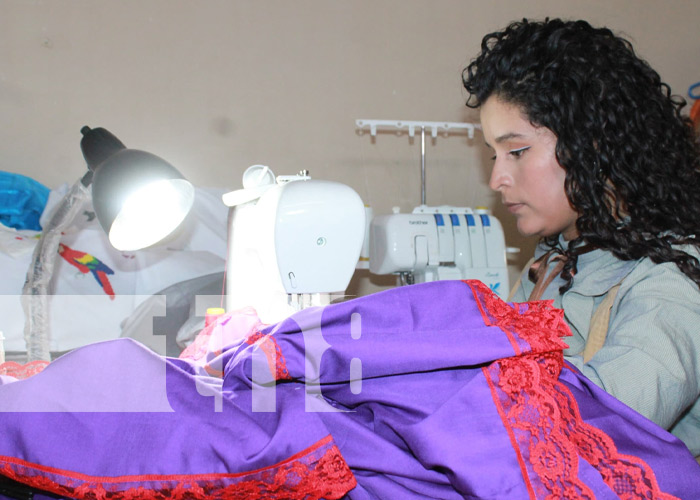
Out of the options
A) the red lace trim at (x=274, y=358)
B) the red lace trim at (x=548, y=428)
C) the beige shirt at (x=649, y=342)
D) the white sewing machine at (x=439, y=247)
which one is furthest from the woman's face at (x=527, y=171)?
the red lace trim at (x=274, y=358)

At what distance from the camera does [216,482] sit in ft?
1.66

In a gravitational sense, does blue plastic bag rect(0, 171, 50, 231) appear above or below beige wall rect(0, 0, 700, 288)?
below

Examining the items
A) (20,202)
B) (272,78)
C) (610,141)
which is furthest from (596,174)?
(20,202)

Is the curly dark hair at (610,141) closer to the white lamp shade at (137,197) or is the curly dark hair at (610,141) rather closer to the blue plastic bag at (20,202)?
the white lamp shade at (137,197)

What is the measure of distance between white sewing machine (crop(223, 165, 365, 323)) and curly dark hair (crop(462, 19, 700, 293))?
1.47 feet

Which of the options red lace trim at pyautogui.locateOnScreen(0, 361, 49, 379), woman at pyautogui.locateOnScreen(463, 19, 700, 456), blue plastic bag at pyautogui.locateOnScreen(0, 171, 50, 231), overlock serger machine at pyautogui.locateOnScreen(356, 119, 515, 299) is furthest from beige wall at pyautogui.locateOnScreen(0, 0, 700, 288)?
red lace trim at pyautogui.locateOnScreen(0, 361, 49, 379)

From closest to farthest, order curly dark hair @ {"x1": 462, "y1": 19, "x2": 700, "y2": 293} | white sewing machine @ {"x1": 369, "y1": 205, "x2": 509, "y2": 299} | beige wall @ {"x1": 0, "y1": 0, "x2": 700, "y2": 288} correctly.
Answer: curly dark hair @ {"x1": 462, "y1": 19, "x2": 700, "y2": 293} < white sewing machine @ {"x1": 369, "y1": 205, "x2": 509, "y2": 299} < beige wall @ {"x1": 0, "y1": 0, "x2": 700, "y2": 288}

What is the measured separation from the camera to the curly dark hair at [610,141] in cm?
106

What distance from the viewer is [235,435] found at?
515 mm

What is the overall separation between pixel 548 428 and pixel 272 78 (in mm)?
1938

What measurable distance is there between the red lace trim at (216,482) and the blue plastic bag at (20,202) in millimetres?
1528

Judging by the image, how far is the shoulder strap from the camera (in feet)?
3.10

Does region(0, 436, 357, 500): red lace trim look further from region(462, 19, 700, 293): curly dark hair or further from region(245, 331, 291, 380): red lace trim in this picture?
region(462, 19, 700, 293): curly dark hair

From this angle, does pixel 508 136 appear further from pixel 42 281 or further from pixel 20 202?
pixel 20 202
